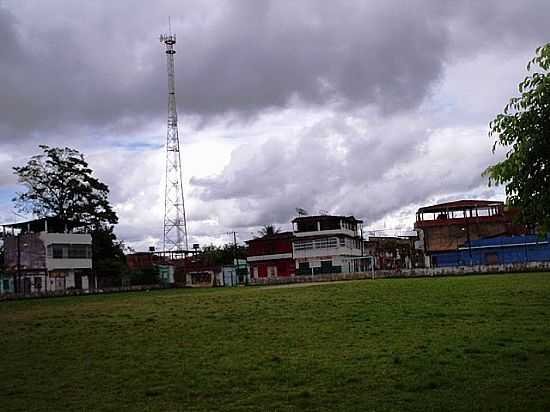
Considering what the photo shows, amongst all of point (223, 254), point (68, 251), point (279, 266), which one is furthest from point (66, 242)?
point (223, 254)

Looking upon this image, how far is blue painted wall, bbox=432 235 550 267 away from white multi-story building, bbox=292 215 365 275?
1284 centimetres

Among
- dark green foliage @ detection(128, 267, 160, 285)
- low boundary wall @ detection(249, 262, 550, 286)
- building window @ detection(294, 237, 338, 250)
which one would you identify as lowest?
low boundary wall @ detection(249, 262, 550, 286)

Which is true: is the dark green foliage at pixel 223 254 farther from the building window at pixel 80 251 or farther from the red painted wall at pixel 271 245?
the building window at pixel 80 251

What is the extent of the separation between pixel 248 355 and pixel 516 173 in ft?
Answer: 30.5

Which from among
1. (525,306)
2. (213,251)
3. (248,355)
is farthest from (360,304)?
(213,251)

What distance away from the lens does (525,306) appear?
996 inches

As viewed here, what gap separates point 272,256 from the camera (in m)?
95.6

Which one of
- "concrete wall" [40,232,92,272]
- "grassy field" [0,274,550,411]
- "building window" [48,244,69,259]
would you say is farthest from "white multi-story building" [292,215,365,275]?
"grassy field" [0,274,550,411]

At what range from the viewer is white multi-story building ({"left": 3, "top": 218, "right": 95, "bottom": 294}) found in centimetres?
7688

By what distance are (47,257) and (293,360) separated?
6744 centimetres

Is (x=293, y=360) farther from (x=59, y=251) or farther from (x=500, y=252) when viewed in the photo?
(x=500, y=252)

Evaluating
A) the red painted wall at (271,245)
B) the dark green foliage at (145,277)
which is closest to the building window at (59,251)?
the dark green foliage at (145,277)

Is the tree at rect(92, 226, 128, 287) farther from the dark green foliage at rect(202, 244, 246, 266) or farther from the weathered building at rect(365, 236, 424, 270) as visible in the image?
the weathered building at rect(365, 236, 424, 270)

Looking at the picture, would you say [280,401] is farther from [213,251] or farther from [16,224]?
[213,251]
